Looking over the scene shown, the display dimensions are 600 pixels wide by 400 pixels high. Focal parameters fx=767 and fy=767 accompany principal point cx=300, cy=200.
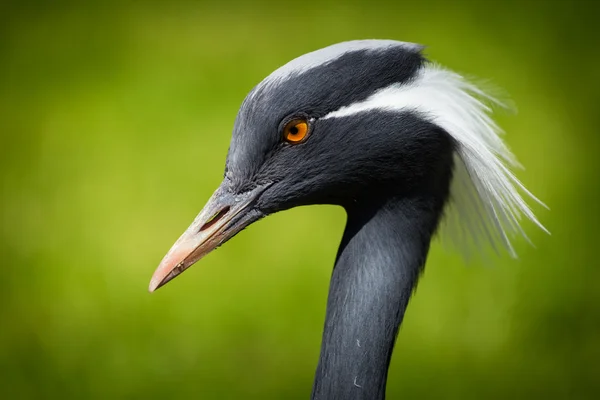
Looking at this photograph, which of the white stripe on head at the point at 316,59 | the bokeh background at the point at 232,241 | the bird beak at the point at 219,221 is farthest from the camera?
the bokeh background at the point at 232,241

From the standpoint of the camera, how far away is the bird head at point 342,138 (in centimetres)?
232

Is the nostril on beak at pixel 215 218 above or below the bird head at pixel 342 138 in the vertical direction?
below

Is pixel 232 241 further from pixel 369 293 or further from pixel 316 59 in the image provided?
pixel 316 59

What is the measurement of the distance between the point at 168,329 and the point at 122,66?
8.60 ft

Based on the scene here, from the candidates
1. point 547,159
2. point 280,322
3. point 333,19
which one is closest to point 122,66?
point 333,19

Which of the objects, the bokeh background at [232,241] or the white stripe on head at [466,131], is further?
the bokeh background at [232,241]

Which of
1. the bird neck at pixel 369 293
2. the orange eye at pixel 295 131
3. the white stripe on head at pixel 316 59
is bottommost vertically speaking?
the bird neck at pixel 369 293

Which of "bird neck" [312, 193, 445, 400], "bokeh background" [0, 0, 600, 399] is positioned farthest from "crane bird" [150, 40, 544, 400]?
"bokeh background" [0, 0, 600, 399]

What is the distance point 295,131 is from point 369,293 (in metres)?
0.57

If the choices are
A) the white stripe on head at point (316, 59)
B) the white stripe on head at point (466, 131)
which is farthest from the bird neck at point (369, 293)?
the white stripe on head at point (316, 59)

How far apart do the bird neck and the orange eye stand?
1.06ft

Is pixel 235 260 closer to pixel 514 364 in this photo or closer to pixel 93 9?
pixel 514 364

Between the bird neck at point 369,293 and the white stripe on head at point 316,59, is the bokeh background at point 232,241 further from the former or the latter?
the white stripe on head at point 316,59

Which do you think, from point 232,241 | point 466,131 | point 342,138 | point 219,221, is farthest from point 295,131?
point 232,241
